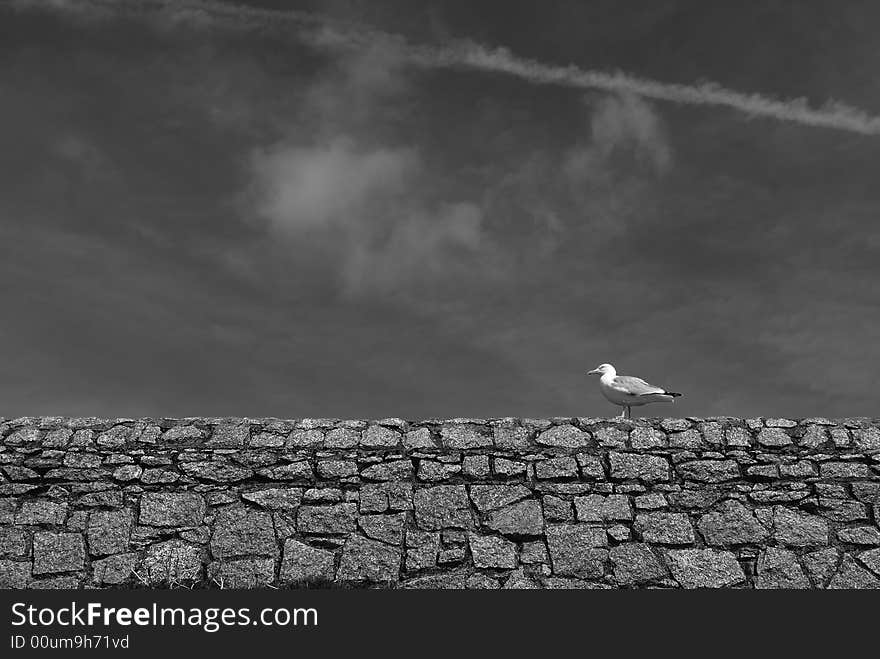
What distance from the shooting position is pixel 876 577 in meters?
8.06

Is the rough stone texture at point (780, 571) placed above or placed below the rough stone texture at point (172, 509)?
below

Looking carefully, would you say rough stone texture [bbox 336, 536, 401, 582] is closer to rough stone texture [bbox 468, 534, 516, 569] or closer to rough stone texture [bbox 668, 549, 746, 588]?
rough stone texture [bbox 468, 534, 516, 569]

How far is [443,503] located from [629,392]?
8.40 feet

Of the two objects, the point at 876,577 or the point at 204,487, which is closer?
the point at 876,577

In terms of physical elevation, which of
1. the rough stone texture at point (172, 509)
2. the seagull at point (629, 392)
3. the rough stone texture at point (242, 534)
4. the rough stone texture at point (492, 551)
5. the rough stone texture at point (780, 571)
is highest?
the seagull at point (629, 392)

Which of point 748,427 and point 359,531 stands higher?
point 748,427

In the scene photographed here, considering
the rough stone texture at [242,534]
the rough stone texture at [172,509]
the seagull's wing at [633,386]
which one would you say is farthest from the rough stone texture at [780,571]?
the rough stone texture at [172,509]

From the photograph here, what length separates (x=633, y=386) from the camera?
365 inches

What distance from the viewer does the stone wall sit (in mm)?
8156

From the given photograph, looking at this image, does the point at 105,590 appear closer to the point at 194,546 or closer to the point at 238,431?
the point at 194,546

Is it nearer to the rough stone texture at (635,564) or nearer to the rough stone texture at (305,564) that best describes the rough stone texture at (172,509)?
the rough stone texture at (305,564)

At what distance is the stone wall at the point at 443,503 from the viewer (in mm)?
8156

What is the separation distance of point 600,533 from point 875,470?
310 centimetres

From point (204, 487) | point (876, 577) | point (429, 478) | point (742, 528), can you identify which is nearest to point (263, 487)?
point (204, 487)
